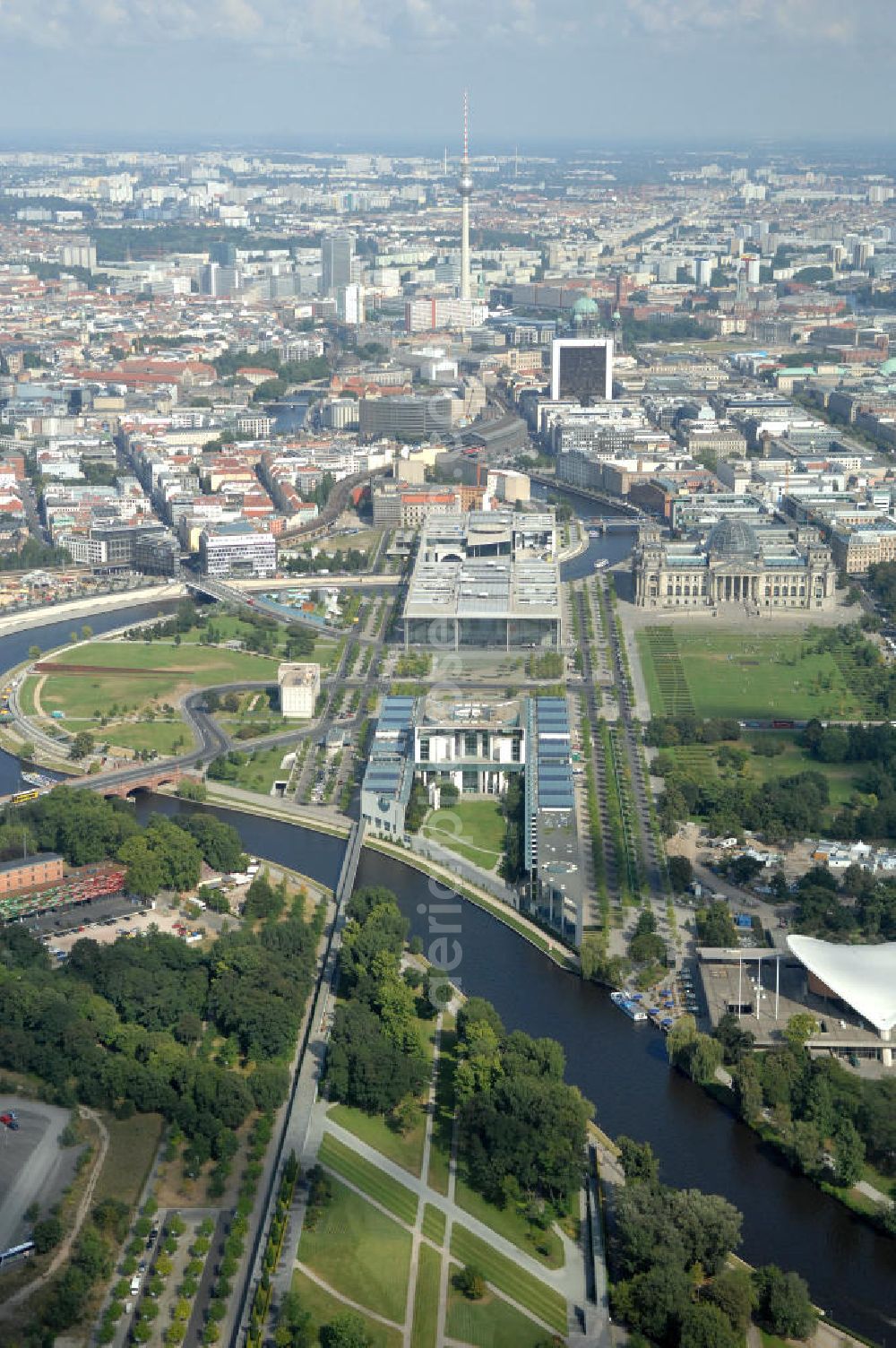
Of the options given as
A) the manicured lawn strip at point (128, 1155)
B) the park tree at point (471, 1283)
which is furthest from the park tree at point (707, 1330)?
the manicured lawn strip at point (128, 1155)

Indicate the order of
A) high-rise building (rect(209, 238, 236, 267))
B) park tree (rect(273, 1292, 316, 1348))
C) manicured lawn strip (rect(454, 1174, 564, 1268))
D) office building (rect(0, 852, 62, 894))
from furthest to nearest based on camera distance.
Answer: high-rise building (rect(209, 238, 236, 267)) < office building (rect(0, 852, 62, 894)) < manicured lawn strip (rect(454, 1174, 564, 1268)) < park tree (rect(273, 1292, 316, 1348))

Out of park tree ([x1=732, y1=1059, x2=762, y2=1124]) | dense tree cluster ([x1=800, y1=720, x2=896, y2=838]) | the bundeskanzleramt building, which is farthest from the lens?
the bundeskanzleramt building

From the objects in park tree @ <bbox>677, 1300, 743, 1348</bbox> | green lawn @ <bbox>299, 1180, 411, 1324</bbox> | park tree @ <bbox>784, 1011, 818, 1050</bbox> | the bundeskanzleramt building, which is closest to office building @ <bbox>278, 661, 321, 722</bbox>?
the bundeskanzleramt building

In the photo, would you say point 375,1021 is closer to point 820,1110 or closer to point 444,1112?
point 444,1112

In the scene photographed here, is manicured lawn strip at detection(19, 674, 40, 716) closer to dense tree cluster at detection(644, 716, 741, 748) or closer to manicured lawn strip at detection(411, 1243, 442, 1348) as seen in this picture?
dense tree cluster at detection(644, 716, 741, 748)

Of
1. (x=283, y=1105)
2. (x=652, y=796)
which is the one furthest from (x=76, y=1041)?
(x=652, y=796)

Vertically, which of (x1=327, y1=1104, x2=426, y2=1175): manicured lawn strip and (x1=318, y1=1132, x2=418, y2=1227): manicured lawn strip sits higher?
(x1=318, y1=1132, x2=418, y2=1227): manicured lawn strip
